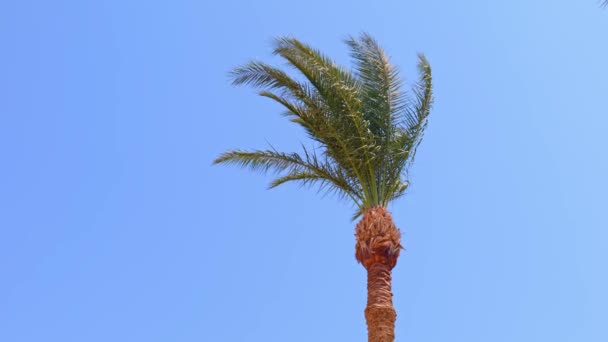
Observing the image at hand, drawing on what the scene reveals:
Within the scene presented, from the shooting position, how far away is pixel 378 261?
20.3m

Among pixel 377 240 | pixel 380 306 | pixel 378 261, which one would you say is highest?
pixel 377 240

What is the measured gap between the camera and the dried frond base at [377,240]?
802 inches

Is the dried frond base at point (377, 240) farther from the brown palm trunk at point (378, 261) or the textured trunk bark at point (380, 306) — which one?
the textured trunk bark at point (380, 306)

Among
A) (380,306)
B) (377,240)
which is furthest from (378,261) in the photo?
(380,306)

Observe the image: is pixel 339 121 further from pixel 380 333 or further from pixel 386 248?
pixel 380 333

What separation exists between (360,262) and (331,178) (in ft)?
7.13

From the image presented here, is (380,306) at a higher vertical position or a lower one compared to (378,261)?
lower

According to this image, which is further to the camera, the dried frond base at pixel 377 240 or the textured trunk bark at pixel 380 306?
the dried frond base at pixel 377 240

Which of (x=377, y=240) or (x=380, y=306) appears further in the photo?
(x=377, y=240)

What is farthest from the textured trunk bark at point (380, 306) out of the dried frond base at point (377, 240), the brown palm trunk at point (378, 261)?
the dried frond base at point (377, 240)

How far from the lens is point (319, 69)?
2094 centimetres

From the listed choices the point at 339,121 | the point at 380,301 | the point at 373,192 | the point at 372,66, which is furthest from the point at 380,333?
the point at 372,66

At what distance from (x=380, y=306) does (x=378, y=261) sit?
3.42 feet

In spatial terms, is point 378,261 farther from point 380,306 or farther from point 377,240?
point 380,306
